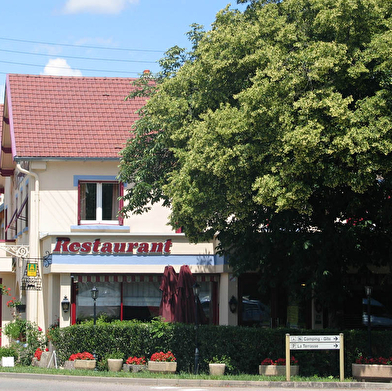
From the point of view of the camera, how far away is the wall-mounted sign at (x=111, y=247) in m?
24.0

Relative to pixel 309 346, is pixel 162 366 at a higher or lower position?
lower

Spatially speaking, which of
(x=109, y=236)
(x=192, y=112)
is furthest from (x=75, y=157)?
(x=192, y=112)

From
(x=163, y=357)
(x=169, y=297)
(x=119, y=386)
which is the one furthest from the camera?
(x=169, y=297)

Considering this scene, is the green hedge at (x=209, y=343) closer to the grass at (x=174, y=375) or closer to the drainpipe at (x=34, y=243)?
the grass at (x=174, y=375)

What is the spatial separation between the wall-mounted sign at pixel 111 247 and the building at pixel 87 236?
3 centimetres

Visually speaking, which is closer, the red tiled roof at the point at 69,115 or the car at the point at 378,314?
the car at the point at 378,314

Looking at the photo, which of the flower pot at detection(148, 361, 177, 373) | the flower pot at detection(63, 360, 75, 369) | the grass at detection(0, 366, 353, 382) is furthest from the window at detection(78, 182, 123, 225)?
the flower pot at detection(148, 361, 177, 373)

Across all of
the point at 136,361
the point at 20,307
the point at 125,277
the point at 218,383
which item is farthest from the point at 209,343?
the point at 20,307

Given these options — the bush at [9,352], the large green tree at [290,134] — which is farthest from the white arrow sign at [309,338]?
the bush at [9,352]

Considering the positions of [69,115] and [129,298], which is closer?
[129,298]

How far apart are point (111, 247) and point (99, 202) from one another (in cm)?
205

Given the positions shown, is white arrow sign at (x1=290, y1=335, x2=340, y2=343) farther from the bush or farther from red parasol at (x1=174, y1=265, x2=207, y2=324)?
the bush

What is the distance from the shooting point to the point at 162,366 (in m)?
19.2

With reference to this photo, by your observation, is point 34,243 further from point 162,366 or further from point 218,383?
point 218,383
